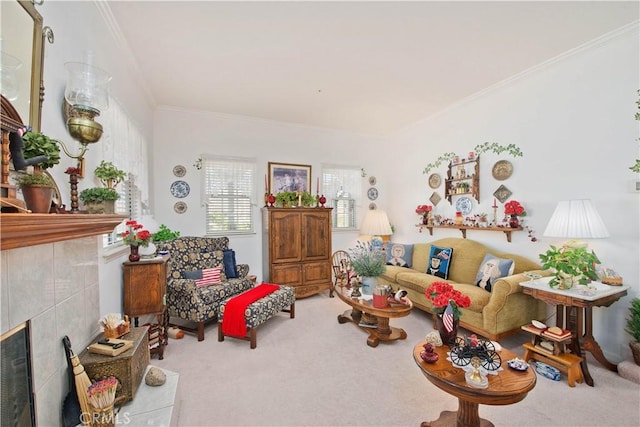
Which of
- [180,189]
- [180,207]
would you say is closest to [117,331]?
[180,207]

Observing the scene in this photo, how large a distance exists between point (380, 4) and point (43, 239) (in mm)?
2547

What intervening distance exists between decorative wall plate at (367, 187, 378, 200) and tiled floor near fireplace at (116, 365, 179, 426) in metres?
4.60

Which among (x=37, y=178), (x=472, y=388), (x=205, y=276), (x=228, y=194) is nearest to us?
(x=37, y=178)

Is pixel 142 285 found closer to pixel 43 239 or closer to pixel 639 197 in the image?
pixel 43 239

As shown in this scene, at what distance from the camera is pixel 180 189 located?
438cm

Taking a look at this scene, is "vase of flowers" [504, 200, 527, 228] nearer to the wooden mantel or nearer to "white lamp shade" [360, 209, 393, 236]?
"white lamp shade" [360, 209, 393, 236]

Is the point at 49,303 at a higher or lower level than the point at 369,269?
higher

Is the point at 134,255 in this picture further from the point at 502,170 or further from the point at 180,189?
the point at 502,170

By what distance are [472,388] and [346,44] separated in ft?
9.47

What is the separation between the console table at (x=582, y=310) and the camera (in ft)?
7.64

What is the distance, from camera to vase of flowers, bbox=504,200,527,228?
337 centimetres

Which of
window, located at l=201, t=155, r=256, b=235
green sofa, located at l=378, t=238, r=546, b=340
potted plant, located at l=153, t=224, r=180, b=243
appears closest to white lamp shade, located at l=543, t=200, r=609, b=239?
green sofa, located at l=378, t=238, r=546, b=340

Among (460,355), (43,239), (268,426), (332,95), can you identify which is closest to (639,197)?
(460,355)

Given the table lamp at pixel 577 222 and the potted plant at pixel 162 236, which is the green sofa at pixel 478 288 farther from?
the potted plant at pixel 162 236
